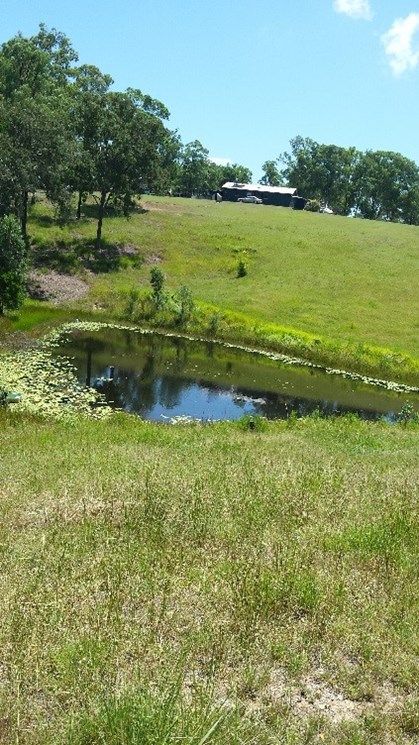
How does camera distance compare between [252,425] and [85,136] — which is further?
[85,136]

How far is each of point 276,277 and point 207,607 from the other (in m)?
64.3

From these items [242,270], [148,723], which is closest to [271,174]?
[242,270]

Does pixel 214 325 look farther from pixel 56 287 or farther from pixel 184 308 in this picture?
pixel 56 287

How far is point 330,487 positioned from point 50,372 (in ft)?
81.1

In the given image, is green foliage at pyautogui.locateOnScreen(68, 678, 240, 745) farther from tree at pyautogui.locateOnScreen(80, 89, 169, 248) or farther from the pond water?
tree at pyautogui.locateOnScreen(80, 89, 169, 248)

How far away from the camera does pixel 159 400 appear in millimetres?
34031

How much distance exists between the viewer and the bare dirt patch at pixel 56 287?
185 ft

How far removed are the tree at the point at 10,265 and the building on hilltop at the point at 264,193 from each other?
94.0 meters

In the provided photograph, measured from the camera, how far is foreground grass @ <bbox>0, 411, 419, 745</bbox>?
5383mm

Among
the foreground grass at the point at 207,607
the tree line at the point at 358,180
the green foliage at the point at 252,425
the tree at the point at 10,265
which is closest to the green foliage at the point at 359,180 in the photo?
the tree line at the point at 358,180

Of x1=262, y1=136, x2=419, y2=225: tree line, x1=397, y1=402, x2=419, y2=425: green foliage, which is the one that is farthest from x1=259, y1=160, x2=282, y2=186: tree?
x1=397, y1=402, x2=419, y2=425: green foliage

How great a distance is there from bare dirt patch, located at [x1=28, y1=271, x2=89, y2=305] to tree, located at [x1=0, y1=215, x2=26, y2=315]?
9705 millimetres

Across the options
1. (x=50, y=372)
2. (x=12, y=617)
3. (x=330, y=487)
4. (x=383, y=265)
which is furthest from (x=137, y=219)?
(x=12, y=617)

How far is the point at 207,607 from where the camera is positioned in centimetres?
734
